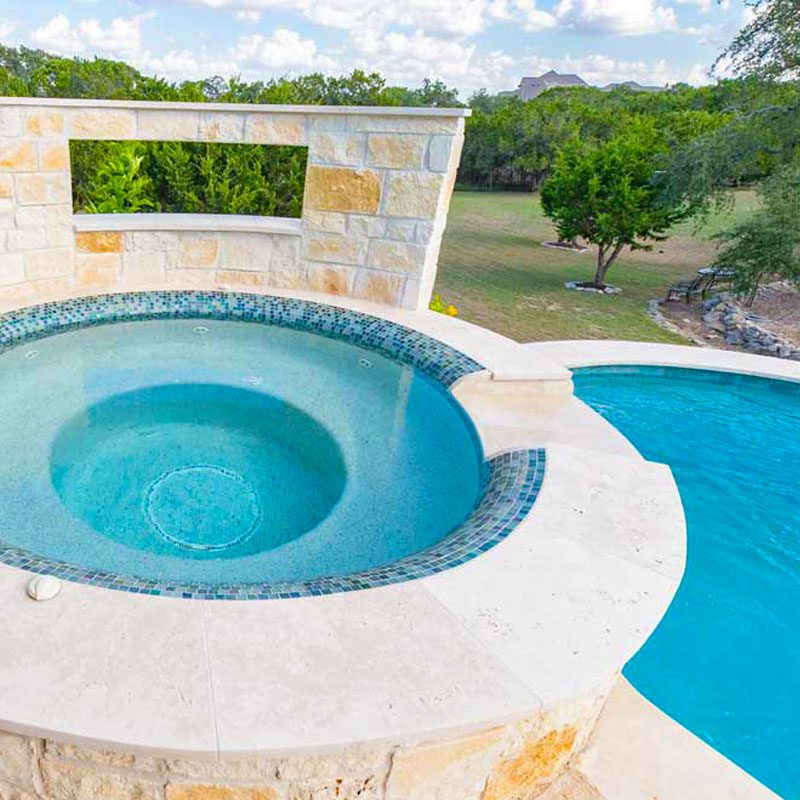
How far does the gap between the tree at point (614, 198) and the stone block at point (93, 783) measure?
13371 mm

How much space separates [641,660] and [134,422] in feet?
12.9

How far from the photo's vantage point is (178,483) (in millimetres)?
4156

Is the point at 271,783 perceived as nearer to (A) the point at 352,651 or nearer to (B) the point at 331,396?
(A) the point at 352,651

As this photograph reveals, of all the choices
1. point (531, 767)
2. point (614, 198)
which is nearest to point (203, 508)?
point (531, 767)

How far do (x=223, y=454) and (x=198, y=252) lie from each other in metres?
3.14

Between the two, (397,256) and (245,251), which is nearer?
(397,256)

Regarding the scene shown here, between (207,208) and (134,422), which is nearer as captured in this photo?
(134,422)

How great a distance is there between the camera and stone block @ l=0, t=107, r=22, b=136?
17.5 ft

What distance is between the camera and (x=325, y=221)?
22.0 feet

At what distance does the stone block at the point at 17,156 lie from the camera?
17.9 ft

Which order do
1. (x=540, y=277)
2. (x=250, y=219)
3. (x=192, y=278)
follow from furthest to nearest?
(x=540, y=277), (x=250, y=219), (x=192, y=278)

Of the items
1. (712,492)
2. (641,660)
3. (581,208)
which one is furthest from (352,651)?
(581,208)

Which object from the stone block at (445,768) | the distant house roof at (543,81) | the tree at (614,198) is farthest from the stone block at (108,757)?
the distant house roof at (543,81)

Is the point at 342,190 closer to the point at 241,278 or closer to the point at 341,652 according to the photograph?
the point at 241,278
